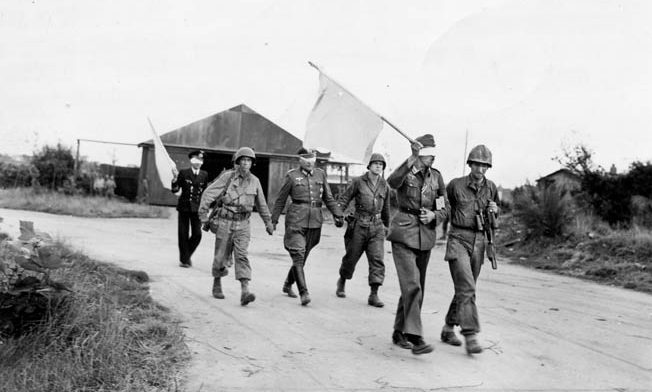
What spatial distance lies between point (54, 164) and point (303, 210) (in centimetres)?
2483

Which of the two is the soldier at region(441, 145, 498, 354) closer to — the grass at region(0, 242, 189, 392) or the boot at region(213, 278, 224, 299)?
the grass at region(0, 242, 189, 392)

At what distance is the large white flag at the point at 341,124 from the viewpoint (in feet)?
24.6

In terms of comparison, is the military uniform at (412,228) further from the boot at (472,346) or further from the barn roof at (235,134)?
the barn roof at (235,134)

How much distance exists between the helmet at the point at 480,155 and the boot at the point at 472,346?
1742mm

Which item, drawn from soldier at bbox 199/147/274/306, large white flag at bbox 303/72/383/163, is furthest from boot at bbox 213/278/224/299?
large white flag at bbox 303/72/383/163

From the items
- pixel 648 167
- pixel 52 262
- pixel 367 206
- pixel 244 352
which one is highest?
pixel 648 167

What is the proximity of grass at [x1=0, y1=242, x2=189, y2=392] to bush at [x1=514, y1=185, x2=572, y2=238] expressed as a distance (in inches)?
464

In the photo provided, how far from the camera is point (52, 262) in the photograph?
5609mm

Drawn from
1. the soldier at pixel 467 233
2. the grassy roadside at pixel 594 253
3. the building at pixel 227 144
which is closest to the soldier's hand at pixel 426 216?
the soldier at pixel 467 233

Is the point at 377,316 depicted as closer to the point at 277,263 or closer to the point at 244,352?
the point at 244,352

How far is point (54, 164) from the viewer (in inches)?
1203

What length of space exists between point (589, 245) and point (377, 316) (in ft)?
28.1

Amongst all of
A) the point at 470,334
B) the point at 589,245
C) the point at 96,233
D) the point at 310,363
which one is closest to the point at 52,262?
the point at 310,363

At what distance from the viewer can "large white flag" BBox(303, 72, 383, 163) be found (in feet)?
24.6
